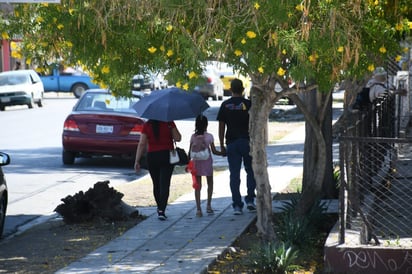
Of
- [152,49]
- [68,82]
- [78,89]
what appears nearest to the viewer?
[152,49]

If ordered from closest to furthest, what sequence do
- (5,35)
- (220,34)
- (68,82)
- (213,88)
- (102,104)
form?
(220,34) < (5,35) < (102,104) < (213,88) < (68,82)

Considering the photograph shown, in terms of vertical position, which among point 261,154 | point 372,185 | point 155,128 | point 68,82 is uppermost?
point 68,82

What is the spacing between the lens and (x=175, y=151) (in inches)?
474

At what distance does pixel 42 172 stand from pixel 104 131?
1509 mm

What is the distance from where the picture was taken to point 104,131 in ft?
60.9

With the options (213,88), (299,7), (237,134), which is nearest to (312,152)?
(237,134)

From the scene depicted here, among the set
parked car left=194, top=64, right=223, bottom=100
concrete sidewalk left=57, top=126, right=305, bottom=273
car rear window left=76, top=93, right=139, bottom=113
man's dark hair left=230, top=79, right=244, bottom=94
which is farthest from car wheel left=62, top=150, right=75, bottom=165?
parked car left=194, top=64, right=223, bottom=100

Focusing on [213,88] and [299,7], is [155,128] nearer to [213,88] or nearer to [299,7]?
[299,7]

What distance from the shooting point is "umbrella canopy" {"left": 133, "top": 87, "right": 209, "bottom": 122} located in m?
11.8

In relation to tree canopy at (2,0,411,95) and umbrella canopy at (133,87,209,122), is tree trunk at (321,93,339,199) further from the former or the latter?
tree canopy at (2,0,411,95)

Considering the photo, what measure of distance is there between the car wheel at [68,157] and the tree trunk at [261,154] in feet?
32.7

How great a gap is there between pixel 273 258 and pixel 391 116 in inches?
284

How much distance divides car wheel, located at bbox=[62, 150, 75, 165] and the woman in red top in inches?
286

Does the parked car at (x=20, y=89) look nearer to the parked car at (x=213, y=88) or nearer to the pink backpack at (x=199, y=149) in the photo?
the parked car at (x=213, y=88)
